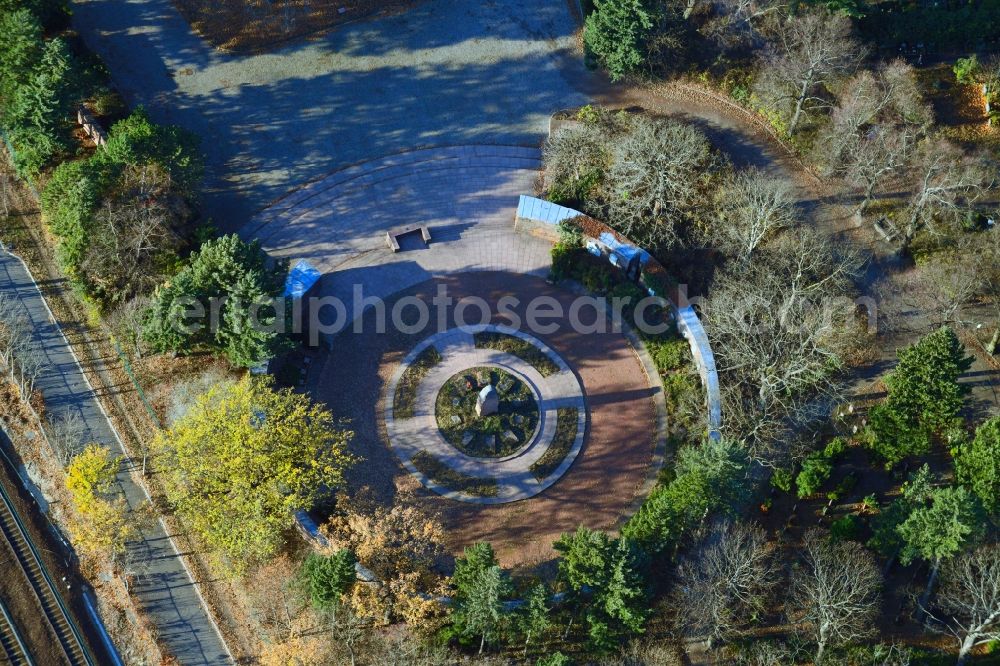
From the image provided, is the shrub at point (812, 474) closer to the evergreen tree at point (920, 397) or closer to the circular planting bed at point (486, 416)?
the evergreen tree at point (920, 397)

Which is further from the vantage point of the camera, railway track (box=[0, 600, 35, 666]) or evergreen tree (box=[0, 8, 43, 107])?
evergreen tree (box=[0, 8, 43, 107])

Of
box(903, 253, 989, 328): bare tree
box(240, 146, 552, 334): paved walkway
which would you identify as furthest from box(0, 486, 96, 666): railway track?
box(903, 253, 989, 328): bare tree

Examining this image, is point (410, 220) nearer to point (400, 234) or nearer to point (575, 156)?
point (400, 234)

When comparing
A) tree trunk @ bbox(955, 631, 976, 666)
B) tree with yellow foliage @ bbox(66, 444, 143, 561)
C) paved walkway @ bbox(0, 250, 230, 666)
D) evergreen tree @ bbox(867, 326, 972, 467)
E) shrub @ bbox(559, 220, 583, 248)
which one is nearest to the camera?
tree trunk @ bbox(955, 631, 976, 666)

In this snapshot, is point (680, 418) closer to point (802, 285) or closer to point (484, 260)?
point (802, 285)

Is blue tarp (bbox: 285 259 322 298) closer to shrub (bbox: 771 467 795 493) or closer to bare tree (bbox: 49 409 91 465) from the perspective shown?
bare tree (bbox: 49 409 91 465)

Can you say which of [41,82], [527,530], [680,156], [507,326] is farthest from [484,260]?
[41,82]
